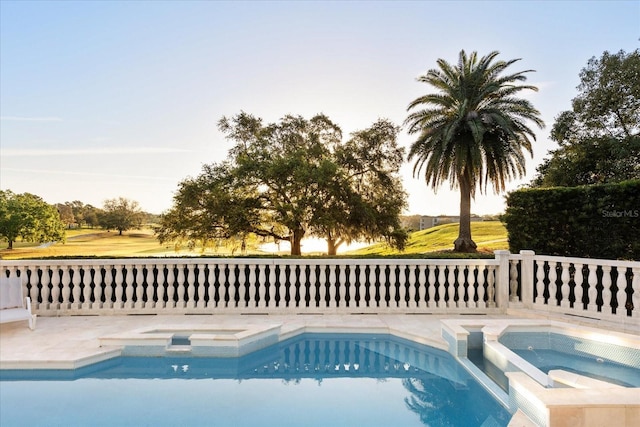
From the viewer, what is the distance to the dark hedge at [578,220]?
8.51 meters

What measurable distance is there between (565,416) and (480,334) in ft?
9.43

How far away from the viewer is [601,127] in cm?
2159

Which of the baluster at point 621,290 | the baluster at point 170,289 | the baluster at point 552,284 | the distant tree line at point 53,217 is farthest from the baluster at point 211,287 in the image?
the distant tree line at point 53,217

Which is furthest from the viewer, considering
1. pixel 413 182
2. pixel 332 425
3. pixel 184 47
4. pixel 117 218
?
pixel 117 218

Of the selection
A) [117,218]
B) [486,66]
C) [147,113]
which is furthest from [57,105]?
[486,66]

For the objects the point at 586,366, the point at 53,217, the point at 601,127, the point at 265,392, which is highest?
the point at 601,127

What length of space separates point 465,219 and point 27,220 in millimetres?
23950

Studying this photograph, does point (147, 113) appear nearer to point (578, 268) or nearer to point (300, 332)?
point (300, 332)

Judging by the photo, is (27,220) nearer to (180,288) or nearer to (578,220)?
(180,288)

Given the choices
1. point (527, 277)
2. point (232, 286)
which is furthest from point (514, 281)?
point (232, 286)

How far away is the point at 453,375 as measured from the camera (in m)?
4.89

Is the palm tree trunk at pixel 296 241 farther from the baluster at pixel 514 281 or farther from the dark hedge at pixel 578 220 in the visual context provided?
the baluster at pixel 514 281

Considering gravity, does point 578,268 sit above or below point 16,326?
above

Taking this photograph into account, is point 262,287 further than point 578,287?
Yes
